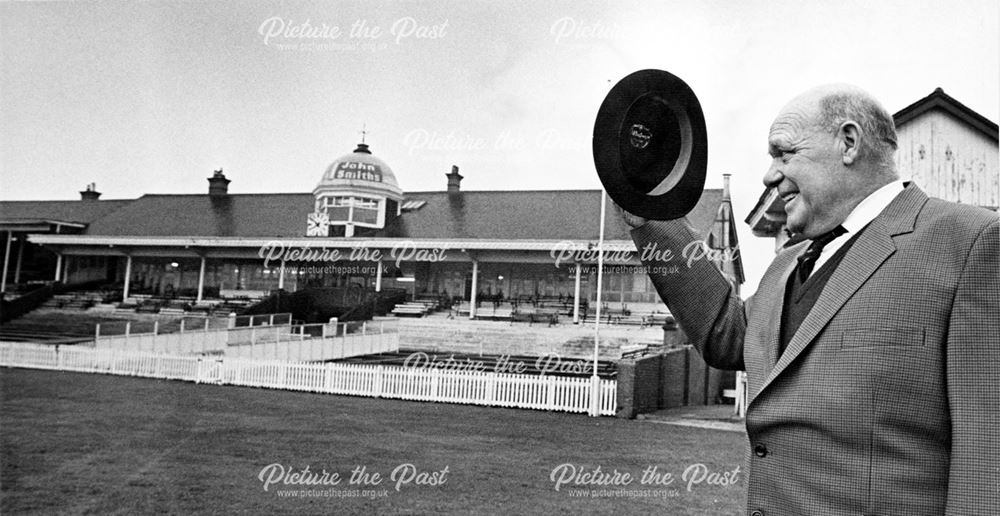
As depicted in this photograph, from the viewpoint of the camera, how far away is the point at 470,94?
32.8 ft

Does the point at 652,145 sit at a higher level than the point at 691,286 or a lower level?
higher

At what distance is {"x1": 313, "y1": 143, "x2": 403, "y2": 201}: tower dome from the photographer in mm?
18234

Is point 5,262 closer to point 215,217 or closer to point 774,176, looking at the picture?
point 215,217

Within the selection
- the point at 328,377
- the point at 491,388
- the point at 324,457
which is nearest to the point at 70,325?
the point at 328,377

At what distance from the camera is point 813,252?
137cm

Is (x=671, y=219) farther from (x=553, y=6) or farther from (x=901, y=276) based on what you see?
(x=553, y=6)

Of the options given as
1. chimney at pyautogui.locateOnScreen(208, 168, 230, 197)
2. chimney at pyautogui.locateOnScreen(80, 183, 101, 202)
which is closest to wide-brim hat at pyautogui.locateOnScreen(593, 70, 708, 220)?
chimney at pyautogui.locateOnScreen(208, 168, 230, 197)

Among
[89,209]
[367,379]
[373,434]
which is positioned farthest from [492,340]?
[89,209]

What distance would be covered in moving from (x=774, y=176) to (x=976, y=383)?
52 centimetres

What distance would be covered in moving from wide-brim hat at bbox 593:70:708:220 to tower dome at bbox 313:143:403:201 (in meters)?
17.1

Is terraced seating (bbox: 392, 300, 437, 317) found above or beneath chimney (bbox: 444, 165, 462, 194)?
beneath

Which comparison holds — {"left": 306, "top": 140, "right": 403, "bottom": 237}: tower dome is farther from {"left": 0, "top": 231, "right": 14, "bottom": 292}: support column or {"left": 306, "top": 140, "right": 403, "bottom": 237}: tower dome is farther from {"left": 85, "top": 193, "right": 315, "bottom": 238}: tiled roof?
{"left": 0, "top": 231, "right": 14, "bottom": 292}: support column

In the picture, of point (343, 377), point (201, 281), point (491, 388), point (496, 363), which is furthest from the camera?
point (201, 281)

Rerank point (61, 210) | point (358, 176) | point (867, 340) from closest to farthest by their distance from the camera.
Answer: point (867, 340)
point (358, 176)
point (61, 210)
